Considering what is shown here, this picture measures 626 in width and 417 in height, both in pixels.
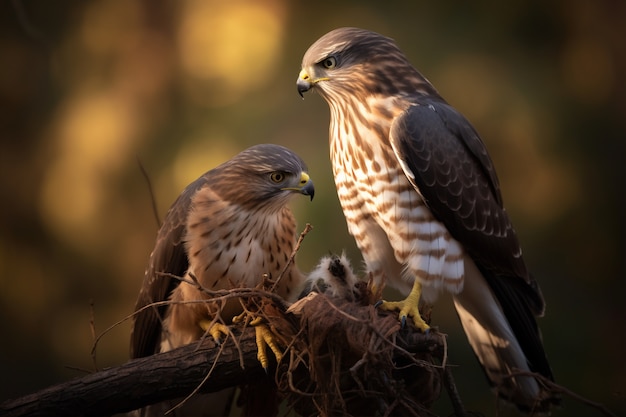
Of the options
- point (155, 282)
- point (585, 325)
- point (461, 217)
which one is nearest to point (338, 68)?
point (461, 217)

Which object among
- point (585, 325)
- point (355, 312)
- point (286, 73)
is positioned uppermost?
point (286, 73)

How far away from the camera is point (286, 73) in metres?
4.25

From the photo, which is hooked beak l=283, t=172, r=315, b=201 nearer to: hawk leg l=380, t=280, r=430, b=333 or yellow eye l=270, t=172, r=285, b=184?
yellow eye l=270, t=172, r=285, b=184

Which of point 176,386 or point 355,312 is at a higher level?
point 355,312

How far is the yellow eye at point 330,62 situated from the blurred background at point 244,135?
50.2 inches

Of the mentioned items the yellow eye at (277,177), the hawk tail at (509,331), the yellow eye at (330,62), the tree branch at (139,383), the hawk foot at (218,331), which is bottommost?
the hawk tail at (509,331)

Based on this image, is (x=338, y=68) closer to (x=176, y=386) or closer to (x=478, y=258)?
(x=478, y=258)

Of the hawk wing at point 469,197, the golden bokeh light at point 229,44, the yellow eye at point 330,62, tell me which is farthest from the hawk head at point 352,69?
the golden bokeh light at point 229,44

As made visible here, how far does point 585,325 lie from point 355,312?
6.84 feet

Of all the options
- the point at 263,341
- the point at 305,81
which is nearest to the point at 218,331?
the point at 263,341

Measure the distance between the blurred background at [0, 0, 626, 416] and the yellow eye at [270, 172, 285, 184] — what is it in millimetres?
1226

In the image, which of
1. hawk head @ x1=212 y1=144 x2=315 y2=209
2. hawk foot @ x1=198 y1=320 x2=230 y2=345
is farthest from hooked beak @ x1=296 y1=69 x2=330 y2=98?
hawk foot @ x1=198 y1=320 x2=230 y2=345

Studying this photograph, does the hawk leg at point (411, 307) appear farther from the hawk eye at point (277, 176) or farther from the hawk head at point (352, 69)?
the hawk head at point (352, 69)

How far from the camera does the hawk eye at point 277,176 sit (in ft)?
8.67
